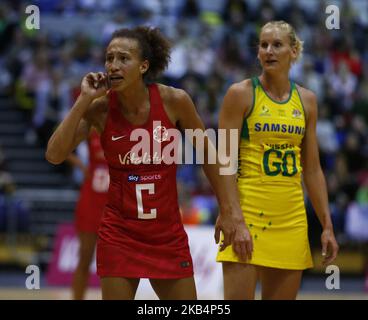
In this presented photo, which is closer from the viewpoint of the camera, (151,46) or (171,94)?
(171,94)

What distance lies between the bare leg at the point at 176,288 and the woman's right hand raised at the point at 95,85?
3.81 feet

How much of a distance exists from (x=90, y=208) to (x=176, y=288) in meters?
4.43

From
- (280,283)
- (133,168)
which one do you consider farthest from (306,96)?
(133,168)

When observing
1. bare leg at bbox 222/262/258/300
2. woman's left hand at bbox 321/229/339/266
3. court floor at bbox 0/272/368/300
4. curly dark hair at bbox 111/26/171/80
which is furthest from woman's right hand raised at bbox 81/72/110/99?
court floor at bbox 0/272/368/300

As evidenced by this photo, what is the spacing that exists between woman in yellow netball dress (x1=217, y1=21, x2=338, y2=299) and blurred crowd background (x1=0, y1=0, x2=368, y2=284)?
24.5 ft

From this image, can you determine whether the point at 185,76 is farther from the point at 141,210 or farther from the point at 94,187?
the point at 141,210

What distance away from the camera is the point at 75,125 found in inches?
208

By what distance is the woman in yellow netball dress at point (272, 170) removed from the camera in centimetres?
598

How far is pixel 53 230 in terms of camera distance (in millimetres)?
14977

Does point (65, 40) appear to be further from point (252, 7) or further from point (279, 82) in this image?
point (279, 82)

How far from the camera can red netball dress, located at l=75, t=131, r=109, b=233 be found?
9.61m

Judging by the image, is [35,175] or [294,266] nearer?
[294,266]

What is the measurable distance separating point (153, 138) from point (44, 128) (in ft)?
34.7
